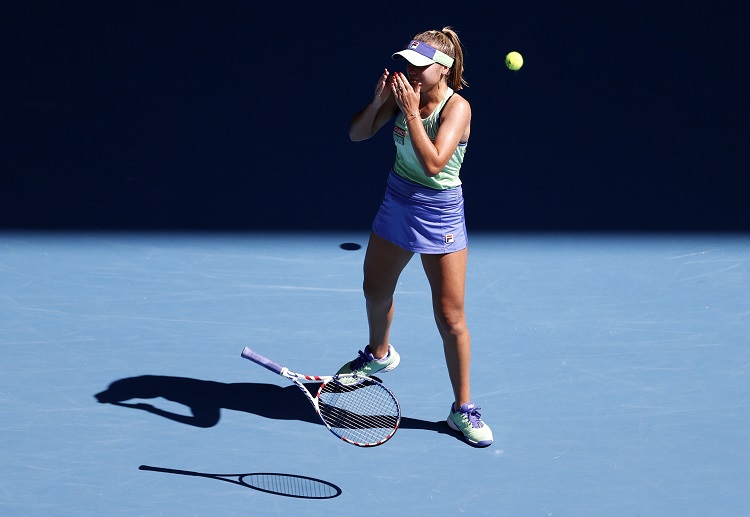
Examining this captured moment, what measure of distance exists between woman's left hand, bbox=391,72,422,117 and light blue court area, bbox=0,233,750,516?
1526 millimetres

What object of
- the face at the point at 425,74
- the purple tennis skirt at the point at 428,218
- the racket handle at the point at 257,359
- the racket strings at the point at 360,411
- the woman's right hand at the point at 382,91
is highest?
the face at the point at 425,74

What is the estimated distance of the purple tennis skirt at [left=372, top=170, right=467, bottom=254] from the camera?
522 cm

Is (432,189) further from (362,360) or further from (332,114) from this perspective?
(332,114)

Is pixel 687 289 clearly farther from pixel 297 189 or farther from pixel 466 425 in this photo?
pixel 297 189

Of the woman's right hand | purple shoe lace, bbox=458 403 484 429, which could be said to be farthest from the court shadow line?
the woman's right hand

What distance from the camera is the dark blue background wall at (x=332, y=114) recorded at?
7719 mm

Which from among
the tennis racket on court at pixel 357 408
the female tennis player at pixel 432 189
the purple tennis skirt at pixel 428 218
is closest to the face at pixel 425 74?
the female tennis player at pixel 432 189

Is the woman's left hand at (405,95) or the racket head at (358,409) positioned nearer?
the woman's left hand at (405,95)

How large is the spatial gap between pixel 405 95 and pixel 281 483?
1754 millimetres

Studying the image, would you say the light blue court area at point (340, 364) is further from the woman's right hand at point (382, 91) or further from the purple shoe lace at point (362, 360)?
the woman's right hand at point (382, 91)

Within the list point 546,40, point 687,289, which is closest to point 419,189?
point 687,289

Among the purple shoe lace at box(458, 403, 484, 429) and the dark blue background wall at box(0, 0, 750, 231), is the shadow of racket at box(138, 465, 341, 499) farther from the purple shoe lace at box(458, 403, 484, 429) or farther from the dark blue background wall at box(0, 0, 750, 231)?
the dark blue background wall at box(0, 0, 750, 231)

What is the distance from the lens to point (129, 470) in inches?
199

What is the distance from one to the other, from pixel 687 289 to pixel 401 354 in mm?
1863
